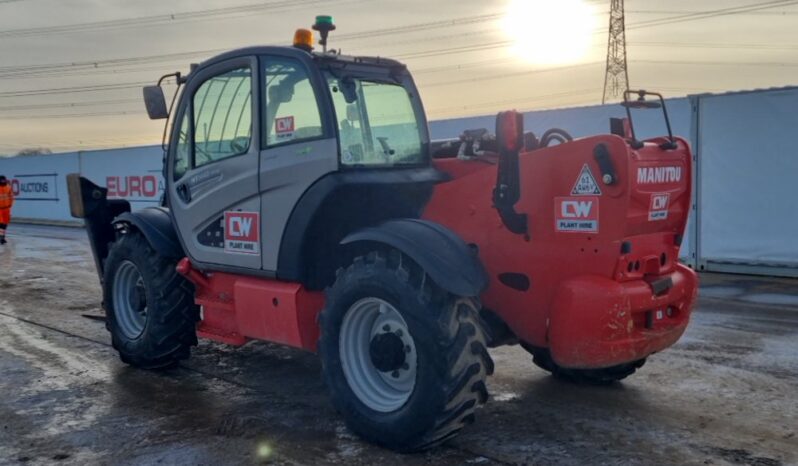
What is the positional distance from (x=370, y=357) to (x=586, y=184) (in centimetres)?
167

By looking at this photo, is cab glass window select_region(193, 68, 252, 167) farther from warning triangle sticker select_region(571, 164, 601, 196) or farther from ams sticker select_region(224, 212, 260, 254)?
warning triangle sticker select_region(571, 164, 601, 196)

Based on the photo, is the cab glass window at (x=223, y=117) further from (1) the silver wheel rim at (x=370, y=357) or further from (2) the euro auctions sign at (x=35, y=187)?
(2) the euro auctions sign at (x=35, y=187)

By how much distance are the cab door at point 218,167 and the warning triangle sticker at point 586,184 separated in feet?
7.36

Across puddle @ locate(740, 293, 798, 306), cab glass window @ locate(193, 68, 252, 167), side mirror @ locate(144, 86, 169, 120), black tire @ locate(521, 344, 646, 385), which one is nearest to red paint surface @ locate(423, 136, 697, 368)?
black tire @ locate(521, 344, 646, 385)

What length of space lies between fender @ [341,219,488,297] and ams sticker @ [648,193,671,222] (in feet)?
3.57

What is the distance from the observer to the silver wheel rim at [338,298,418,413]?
4891 mm

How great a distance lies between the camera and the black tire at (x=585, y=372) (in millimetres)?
5939

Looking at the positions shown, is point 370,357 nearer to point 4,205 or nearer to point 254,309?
point 254,309

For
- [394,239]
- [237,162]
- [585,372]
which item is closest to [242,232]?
[237,162]

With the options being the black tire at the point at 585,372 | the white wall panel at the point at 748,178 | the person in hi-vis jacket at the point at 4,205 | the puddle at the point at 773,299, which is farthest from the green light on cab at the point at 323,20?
the person in hi-vis jacket at the point at 4,205

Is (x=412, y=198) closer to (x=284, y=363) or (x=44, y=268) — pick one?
(x=284, y=363)

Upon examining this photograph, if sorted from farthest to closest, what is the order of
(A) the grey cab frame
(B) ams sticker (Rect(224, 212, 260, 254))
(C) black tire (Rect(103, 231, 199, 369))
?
(C) black tire (Rect(103, 231, 199, 369)) → (B) ams sticker (Rect(224, 212, 260, 254)) → (A) the grey cab frame

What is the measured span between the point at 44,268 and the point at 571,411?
1145 cm

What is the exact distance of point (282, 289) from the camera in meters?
5.46
